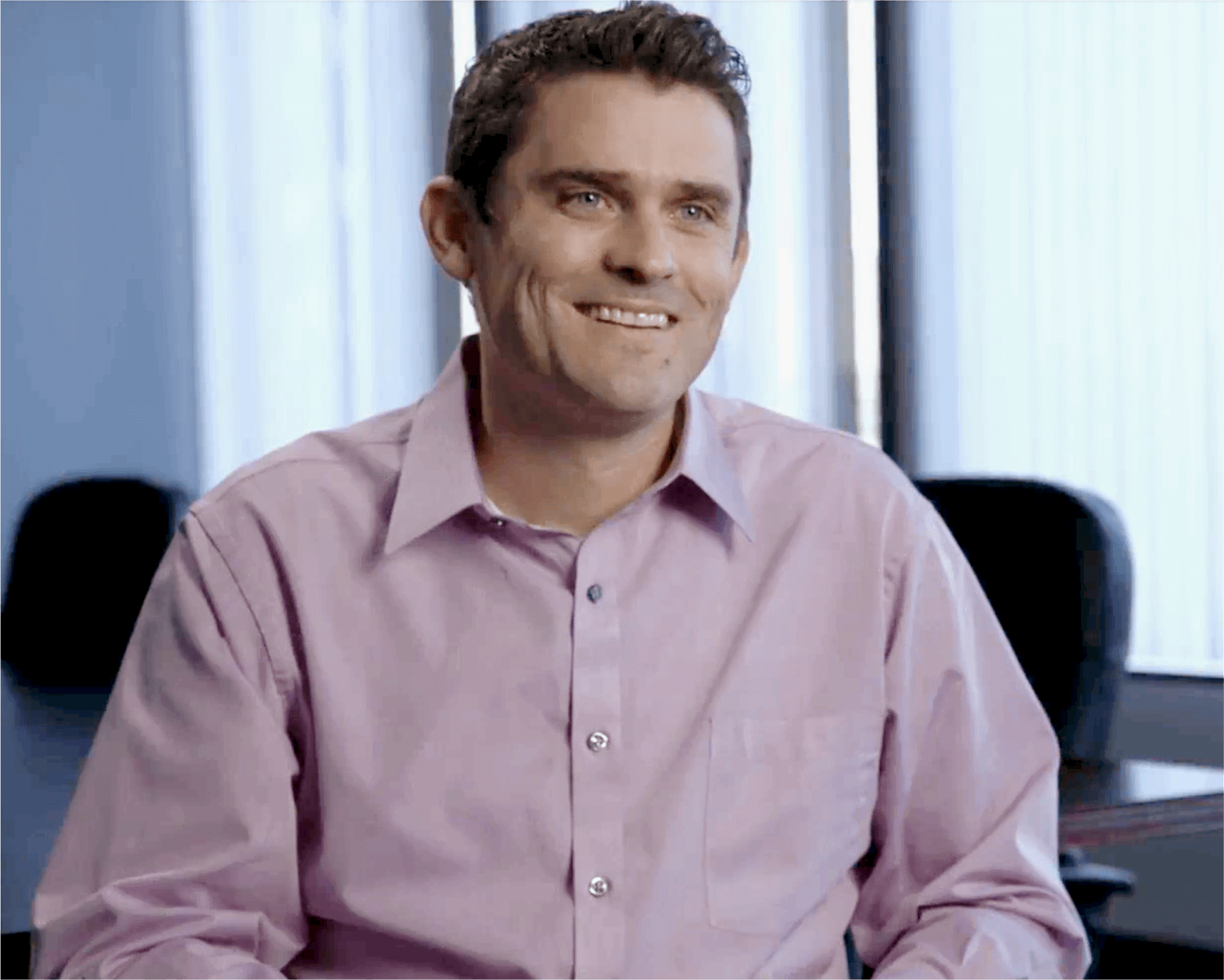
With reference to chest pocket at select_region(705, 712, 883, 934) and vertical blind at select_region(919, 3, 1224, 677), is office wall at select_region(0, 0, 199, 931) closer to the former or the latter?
vertical blind at select_region(919, 3, 1224, 677)

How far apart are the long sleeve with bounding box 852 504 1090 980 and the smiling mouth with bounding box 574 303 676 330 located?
303mm

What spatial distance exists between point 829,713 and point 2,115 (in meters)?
4.13

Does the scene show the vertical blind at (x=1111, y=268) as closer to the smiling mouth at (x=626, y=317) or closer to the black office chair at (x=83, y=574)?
the black office chair at (x=83, y=574)

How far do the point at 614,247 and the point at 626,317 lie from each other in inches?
2.6

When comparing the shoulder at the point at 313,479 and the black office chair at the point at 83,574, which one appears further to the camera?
the black office chair at the point at 83,574

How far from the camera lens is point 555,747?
1.38 meters

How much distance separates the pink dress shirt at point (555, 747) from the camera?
1351 millimetres

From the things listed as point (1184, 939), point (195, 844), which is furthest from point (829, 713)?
point (1184, 939)

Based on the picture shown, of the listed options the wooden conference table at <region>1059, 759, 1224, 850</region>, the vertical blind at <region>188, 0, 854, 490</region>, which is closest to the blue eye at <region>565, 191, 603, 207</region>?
the wooden conference table at <region>1059, 759, 1224, 850</region>

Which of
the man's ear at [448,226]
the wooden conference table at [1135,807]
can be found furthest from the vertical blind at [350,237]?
the man's ear at [448,226]

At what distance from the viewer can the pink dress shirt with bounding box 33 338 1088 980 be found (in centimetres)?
135

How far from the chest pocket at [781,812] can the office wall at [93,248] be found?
3.92 metres

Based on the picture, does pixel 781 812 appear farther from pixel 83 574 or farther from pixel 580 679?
pixel 83 574

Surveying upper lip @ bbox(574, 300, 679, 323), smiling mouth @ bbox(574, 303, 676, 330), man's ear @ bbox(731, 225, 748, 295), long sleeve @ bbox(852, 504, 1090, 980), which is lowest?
long sleeve @ bbox(852, 504, 1090, 980)
